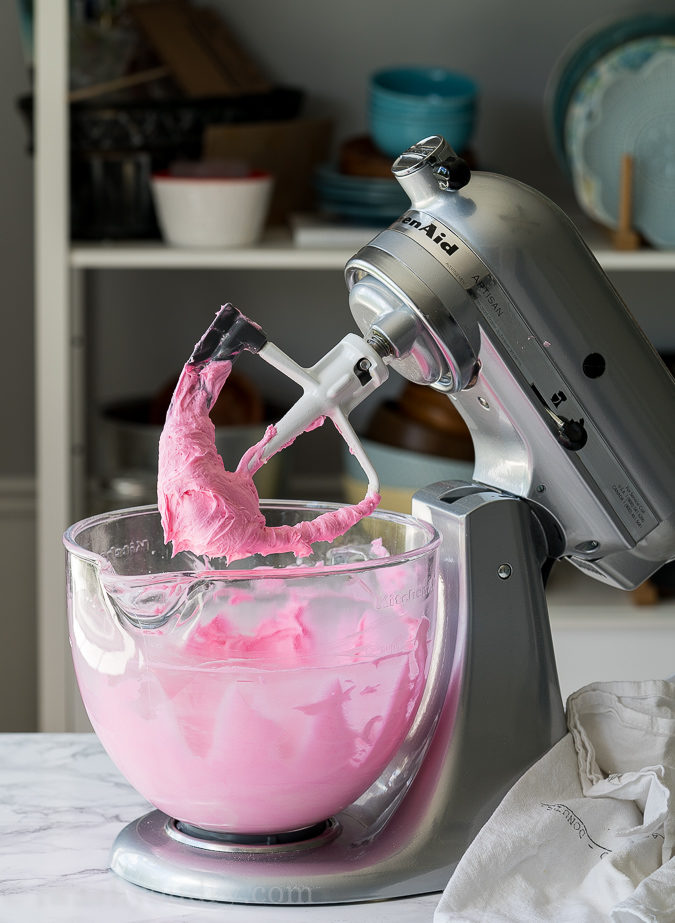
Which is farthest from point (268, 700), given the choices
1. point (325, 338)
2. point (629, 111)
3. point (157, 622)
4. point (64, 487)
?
point (325, 338)

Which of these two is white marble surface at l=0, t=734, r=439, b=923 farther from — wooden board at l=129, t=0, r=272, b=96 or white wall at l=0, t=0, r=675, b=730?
white wall at l=0, t=0, r=675, b=730

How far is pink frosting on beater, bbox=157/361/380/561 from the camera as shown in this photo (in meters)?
0.65

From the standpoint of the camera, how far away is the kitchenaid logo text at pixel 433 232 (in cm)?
68

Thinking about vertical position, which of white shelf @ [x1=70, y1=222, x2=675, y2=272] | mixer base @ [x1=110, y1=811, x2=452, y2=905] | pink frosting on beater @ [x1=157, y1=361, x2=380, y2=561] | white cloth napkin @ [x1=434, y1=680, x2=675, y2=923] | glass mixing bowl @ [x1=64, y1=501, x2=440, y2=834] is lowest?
white shelf @ [x1=70, y1=222, x2=675, y2=272]

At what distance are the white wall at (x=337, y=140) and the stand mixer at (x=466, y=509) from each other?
1.38 meters

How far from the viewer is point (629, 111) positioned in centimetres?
174

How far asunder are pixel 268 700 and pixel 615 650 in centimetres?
128

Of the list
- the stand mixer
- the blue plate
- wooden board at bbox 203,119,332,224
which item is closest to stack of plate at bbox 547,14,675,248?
the blue plate

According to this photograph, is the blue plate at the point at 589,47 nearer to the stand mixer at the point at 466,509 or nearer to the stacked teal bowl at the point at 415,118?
the stacked teal bowl at the point at 415,118

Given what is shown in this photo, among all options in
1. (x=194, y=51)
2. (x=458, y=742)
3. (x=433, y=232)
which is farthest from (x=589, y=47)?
(x=458, y=742)

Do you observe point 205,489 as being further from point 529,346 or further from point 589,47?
point 589,47

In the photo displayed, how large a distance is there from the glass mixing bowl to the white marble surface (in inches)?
1.9

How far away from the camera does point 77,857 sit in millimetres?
680

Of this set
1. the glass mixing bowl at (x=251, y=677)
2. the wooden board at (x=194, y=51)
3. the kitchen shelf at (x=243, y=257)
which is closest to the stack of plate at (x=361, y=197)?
the kitchen shelf at (x=243, y=257)
